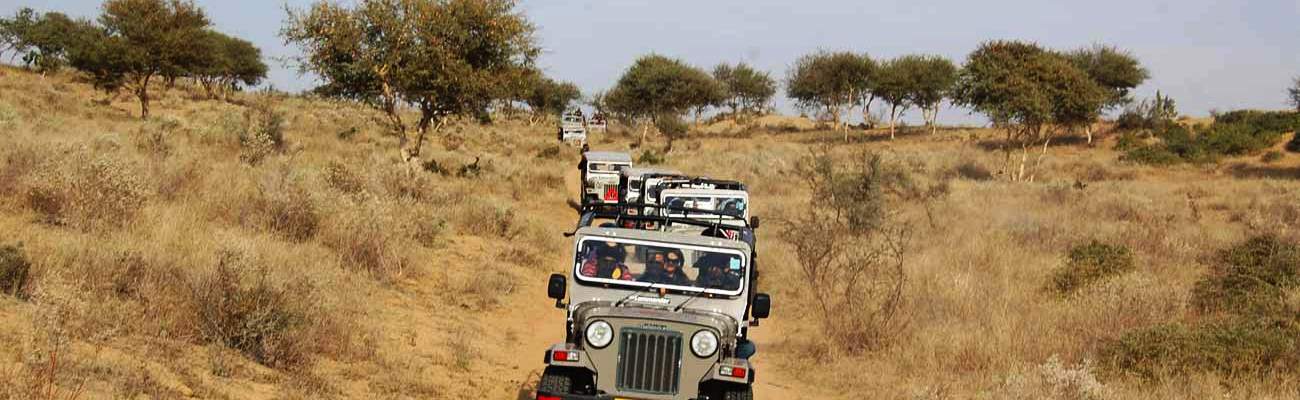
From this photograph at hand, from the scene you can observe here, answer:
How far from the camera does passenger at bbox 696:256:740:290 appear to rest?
28.2 feet

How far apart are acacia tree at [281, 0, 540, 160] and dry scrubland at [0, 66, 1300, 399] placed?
2194mm

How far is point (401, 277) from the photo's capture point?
1544 centimetres

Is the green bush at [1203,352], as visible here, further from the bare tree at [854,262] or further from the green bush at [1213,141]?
the green bush at [1213,141]

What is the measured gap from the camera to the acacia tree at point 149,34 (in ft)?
126

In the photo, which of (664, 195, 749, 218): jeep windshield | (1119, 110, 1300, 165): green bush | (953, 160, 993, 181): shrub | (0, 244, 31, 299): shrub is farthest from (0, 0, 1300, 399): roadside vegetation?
(1119, 110, 1300, 165): green bush

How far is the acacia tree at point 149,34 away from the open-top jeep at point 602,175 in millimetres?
18186

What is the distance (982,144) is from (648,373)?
52.0 m

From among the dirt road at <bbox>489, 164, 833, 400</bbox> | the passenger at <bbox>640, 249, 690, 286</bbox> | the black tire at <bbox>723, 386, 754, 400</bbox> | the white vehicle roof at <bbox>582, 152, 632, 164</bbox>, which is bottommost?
the dirt road at <bbox>489, 164, 833, 400</bbox>

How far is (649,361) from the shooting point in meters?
7.57

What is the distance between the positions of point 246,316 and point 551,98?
73.2 meters

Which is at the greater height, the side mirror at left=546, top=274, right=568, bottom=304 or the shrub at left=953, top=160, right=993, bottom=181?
the side mirror at left=546, top=274, right=568, bottom=304

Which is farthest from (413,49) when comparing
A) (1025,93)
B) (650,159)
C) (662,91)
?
(662,91)

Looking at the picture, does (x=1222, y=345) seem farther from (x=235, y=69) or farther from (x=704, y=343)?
(x=235, y=69)

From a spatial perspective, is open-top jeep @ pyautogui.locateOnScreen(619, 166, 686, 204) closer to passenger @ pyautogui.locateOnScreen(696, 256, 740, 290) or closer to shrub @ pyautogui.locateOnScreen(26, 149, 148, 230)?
shrub @ pyautogui.locateOnScreen(26, 149, 148, 230)
